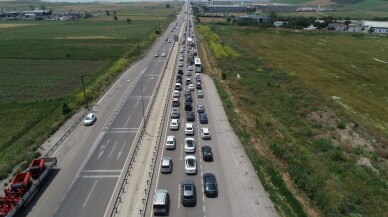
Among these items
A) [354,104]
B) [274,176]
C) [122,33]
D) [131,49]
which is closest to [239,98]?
[354,104]

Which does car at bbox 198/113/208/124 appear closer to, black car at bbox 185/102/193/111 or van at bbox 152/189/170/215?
black car at bbox 185/102/193/111

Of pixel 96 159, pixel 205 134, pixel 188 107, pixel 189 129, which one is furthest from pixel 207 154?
pixel 188 107

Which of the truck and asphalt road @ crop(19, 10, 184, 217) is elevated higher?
the truck

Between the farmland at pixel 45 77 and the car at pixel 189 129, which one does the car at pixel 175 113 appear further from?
the farmland at pixel 45 77

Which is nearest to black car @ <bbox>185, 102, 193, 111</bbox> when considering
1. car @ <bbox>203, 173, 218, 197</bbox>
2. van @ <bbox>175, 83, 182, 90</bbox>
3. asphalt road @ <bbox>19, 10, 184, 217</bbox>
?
asphalt road @ <bbox>19, 10, 184, 217</bbox>

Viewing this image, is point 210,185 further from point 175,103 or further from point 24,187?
point 175,103

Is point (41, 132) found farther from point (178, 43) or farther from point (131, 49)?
point (178, 43)
